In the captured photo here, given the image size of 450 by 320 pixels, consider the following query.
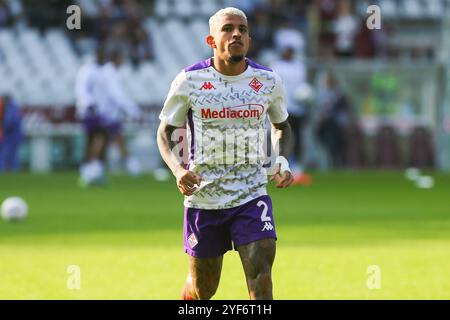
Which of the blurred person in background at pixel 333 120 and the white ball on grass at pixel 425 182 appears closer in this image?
the white ball on grass at pixel 425 182

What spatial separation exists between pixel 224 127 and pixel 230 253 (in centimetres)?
492

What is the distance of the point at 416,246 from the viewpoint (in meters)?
13.1

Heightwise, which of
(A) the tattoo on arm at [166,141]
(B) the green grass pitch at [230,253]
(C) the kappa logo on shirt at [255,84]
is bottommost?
(B) the green grass pitch at [230,253]

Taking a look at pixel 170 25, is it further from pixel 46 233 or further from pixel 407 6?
pixel 46 233

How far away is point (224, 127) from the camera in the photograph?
808 centimetres

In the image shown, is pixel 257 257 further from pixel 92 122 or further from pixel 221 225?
pixel 92 122

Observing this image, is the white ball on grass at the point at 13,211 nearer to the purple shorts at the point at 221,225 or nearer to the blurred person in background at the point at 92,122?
the blurred person in background at the point at 92,122

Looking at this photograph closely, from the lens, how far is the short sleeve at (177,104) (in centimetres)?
810

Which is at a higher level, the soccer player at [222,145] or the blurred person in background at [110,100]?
the blurred person in background at [110,100]

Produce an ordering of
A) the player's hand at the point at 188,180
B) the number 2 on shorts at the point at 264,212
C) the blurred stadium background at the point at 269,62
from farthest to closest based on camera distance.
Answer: the blurred stadium background at the point at 269,62 < the number 2 on shorts at the point at 264,212 < the player's hand at the point at 188,180

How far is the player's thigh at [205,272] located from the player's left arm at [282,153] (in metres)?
0.70

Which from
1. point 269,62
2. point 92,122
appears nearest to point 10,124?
point 92,122

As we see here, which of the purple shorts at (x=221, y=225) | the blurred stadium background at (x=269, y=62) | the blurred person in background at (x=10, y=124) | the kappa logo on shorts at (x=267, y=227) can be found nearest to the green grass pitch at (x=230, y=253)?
the purple shorts at (x=221, y=225)
